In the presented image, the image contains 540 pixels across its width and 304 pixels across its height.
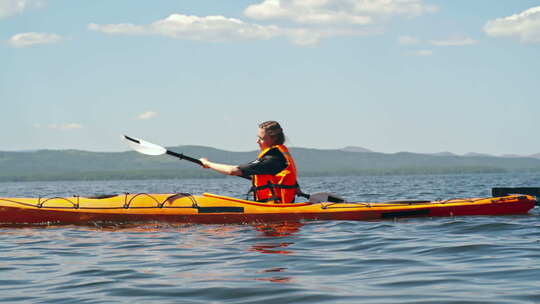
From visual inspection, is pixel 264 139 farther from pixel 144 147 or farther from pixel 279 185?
pixel 144 147

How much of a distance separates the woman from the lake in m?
0.57

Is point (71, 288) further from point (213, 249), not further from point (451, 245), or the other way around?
point (451, 245)

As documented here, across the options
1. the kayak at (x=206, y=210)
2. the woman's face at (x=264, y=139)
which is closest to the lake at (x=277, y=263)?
the kayak at (x=206, y=210)

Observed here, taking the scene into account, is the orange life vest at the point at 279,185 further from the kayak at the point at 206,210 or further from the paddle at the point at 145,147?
the paddle at the point at 145,147

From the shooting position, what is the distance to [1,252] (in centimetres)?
750

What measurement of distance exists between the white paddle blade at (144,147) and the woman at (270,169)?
1.23 meters

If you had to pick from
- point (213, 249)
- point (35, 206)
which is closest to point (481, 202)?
point (213, 249)

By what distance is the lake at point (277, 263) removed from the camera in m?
4.85

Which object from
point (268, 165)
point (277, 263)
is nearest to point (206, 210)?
point (268, 165)

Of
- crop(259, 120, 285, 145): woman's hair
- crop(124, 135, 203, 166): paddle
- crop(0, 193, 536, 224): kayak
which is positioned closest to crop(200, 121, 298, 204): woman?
crop(259, 120, 285, 145): woman's hair

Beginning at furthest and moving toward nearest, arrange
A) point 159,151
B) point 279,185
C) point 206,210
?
point 159,151 < point 206,210 < point 279,185

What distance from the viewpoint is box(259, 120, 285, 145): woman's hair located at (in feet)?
31.4

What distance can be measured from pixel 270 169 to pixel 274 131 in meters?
0.57

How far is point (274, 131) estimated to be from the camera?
9.57 m
